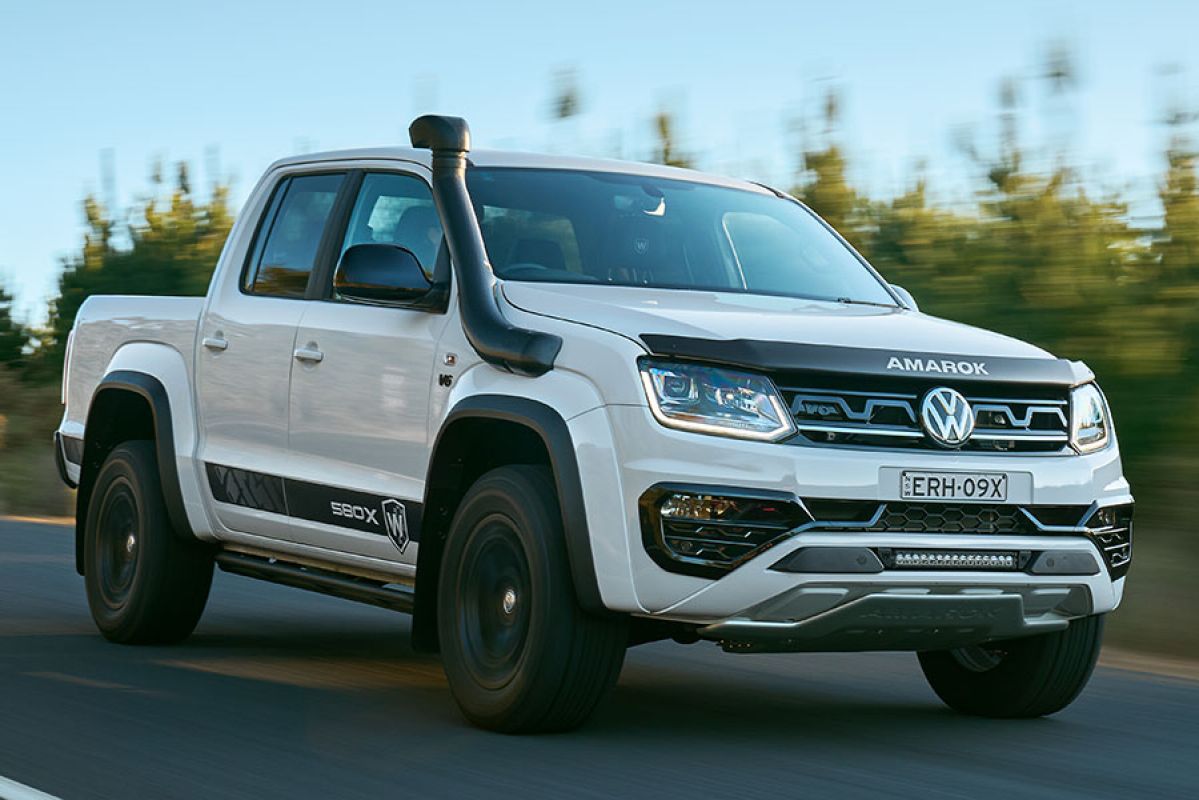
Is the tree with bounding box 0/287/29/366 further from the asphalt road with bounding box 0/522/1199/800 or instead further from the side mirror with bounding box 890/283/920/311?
the side mirror with bounding box 890/283/920/311

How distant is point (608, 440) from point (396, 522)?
1.24 metres

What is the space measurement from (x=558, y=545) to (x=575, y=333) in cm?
62

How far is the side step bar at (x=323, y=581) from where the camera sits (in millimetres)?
6758

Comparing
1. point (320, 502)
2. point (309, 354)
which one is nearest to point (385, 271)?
point (309, 354)

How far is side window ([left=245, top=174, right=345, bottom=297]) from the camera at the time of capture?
7.62m

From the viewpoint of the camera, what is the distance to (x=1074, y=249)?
38.7 feet

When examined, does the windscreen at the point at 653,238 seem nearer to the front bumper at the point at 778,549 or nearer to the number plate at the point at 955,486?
the front bumper at the point at 778,549

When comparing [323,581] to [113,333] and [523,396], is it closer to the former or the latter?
[523,396]

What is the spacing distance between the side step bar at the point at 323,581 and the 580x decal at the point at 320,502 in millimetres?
185

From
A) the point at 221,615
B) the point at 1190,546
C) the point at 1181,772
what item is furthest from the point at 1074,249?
the point at 1181,772

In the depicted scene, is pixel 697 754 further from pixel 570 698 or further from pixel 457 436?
pixel 457 436

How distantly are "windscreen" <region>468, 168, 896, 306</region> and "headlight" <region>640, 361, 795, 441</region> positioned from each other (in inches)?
39.4

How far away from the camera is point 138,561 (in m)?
8.21

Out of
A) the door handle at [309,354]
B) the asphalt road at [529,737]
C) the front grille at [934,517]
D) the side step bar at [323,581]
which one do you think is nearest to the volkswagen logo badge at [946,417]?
the front grille at [934,517]
